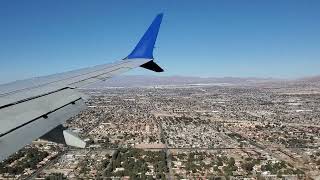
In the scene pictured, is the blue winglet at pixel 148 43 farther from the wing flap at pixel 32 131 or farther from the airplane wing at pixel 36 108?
the wing flap at pixel 32 131

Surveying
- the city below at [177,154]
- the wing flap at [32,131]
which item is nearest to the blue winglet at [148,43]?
the wing flap at [32,131]

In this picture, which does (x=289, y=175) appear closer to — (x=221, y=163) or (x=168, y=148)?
(x=221, y=163)

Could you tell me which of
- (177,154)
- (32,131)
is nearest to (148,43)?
(32,131)

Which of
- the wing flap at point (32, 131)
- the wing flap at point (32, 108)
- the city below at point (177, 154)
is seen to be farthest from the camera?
the city below at point (177, 154)

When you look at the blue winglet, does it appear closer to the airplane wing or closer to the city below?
the airplane wing

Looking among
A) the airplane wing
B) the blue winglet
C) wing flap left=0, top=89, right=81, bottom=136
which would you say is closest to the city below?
the blue winglet

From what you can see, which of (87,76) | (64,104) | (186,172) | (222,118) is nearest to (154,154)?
(186,172)

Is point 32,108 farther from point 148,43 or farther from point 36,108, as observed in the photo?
point 148,43

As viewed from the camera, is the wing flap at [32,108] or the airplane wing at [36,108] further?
the wing flap at [32,108]
